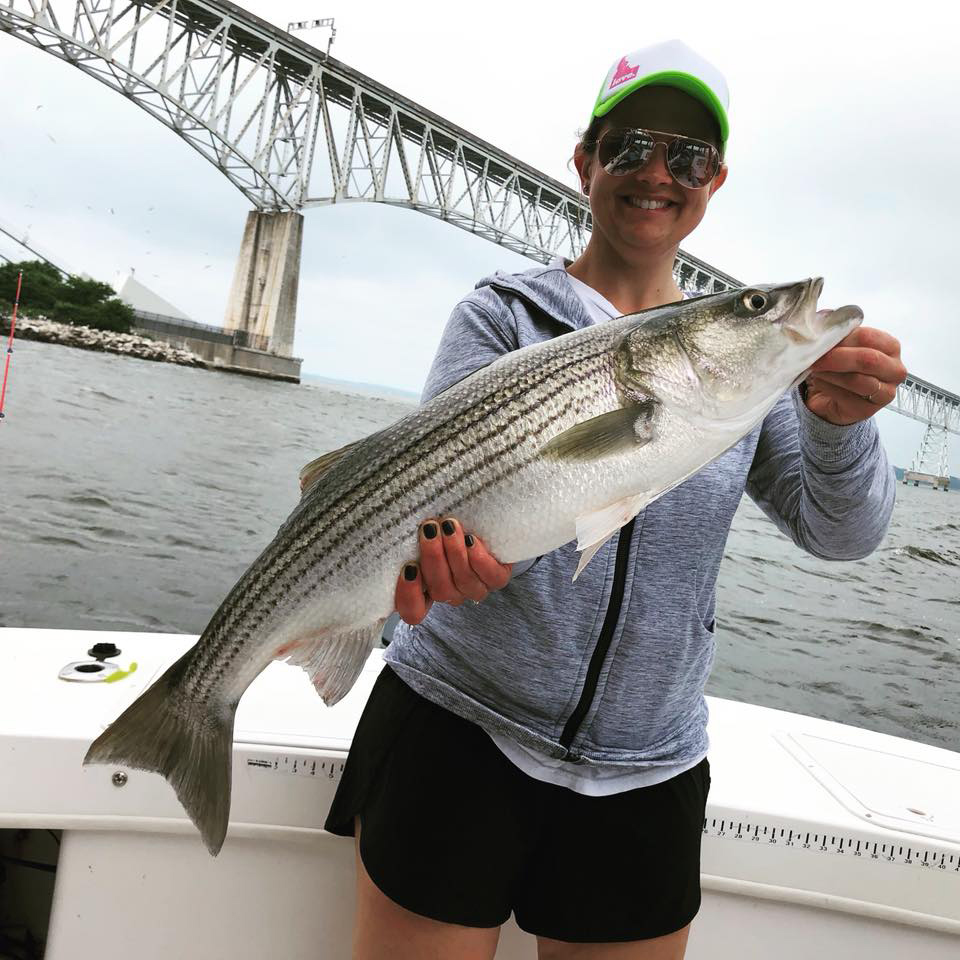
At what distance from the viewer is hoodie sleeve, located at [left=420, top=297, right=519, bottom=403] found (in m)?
2.02

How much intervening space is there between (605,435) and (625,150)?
2.83ft

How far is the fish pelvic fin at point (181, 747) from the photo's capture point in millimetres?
1843

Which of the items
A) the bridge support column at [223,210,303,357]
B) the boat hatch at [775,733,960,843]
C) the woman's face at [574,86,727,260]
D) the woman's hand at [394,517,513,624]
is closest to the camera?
the woman's hand at [394,517,513,624]

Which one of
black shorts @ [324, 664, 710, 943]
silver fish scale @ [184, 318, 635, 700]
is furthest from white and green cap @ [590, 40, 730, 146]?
black shorts @ [324, 664, 710, 943]

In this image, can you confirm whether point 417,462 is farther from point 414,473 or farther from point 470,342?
point 470,342

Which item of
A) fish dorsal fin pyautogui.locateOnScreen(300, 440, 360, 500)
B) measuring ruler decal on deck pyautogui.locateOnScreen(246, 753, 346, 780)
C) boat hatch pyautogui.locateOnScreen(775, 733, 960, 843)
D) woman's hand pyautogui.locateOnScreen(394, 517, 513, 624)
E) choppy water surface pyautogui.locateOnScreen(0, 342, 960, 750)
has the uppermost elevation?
fish dorsal fin pyautogui.locateOnScreen(300, 440, 360, 500)

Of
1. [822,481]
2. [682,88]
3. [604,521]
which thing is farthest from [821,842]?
[682,88]

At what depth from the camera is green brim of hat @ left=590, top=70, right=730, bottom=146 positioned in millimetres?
1985

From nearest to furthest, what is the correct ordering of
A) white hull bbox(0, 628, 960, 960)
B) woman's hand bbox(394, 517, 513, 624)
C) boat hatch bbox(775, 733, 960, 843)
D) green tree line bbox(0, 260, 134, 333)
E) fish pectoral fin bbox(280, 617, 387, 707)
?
woman's hand bbox(394, 517, 513, 624)
fish pectoral fin bbox(280, 617, 387, 707)
white hull bbox(0, 628, 960, 960)
boat hatch bbox(775, 733, 960, 843)
green tree line bbox(0, 260, 134, 333)

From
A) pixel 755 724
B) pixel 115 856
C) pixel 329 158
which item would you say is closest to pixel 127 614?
pixel 115 856

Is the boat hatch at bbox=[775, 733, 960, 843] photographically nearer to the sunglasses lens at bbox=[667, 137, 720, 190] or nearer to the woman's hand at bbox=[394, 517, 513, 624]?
the woman's hand at bbox=[394, 517, 513, 624]

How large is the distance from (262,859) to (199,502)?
12.6 metres

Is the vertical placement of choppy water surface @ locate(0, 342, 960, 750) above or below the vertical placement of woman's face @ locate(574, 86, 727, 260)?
below

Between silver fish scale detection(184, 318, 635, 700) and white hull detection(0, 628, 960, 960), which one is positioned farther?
white hull detection(0, 628, 960, 960)
